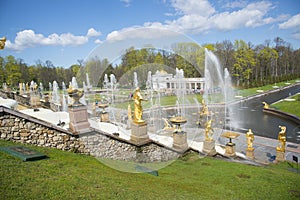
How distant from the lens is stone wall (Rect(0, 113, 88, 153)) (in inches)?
247

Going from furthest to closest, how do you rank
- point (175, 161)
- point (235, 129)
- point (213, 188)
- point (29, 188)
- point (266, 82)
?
point (266, 82), point (235, 129), point (175, 161), point (213, 188), point (29, 188)

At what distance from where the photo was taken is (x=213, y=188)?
5.64 m

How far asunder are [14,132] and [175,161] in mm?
5586

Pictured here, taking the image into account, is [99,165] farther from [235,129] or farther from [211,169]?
[235,129]

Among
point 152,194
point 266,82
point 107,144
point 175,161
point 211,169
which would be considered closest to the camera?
point 152,194

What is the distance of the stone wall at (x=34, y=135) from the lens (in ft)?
20.6

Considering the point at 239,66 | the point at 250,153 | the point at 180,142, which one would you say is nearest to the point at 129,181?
the point at 180,142

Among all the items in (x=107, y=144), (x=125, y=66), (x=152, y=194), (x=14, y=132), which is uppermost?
(x=125, y=66)

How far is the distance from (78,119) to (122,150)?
1902 mm

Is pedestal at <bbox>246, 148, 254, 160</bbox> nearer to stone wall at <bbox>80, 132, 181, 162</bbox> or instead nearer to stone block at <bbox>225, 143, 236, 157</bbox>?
stone block at <bbox>225, 143, 236, 157</bbox>

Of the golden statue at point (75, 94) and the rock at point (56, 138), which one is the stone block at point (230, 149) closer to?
the golden statue at point (75, 94)

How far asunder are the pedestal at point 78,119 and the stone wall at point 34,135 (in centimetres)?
35

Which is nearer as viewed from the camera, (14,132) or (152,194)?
(152,194)

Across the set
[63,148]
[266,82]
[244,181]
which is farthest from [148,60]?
[266,82]
